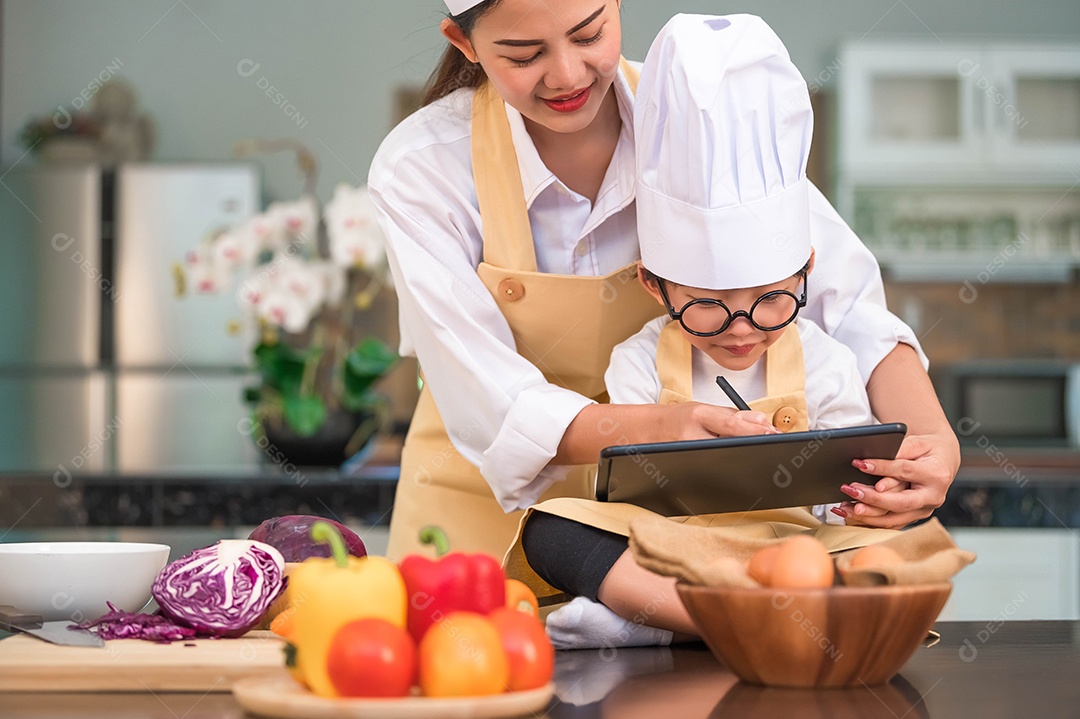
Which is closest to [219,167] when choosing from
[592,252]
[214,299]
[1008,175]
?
[214,299]

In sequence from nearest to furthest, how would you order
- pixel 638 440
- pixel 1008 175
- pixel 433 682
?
pixel 433 682 < pixel 638 440 < pixel 1008 175

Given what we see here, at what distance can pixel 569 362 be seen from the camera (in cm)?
137

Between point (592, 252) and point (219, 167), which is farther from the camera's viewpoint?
point (219, 167)

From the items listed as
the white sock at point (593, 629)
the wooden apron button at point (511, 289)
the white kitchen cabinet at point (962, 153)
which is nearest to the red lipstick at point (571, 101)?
the wooden apron button at point (511, 289)

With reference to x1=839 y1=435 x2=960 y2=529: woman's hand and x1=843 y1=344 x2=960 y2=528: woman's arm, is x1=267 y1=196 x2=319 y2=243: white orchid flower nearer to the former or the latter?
x1=843 y1=344 x2=960 y2=528: woman's arm

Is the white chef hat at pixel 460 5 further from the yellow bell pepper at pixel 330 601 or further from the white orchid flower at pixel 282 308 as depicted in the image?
the white orchid flower at pixel 282 308

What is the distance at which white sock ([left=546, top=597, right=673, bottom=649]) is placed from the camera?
97cm

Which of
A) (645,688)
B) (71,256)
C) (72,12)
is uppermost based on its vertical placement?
(72,12)

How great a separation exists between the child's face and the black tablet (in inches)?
6.8

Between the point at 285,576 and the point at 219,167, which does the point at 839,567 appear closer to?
the point at 285,576

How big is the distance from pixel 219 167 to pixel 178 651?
4.32m

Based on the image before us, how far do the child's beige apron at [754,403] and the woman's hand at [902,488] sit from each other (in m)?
0.03

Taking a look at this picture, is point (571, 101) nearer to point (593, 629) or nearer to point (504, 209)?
point (504, 209)

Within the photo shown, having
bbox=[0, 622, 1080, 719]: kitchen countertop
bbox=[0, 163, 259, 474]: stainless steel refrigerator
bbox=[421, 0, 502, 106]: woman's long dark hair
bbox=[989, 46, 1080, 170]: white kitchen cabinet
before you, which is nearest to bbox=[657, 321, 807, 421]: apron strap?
bbox=[0, 622, 1080, 719]: kitchen countertop
